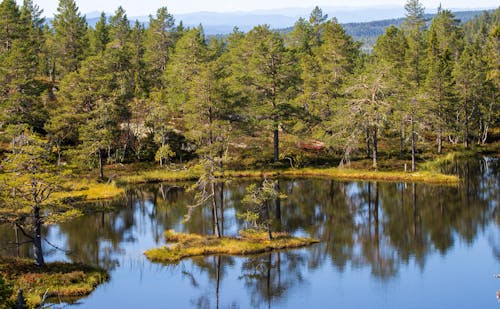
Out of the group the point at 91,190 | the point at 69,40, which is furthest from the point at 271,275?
the point at 69,40

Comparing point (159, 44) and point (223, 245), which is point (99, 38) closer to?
point (159, 44)

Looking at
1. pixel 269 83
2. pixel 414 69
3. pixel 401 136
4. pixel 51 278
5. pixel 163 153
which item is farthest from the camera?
pixel 414 69

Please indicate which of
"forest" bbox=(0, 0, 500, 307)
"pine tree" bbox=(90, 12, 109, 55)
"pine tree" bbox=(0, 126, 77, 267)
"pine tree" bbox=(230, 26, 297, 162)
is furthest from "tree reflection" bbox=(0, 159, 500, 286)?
"pine tree" bbox=(90, 12, 109, 55)

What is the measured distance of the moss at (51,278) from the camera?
113ft

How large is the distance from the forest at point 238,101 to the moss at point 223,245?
1334 centimetres

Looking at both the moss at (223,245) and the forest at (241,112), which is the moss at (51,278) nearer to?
the moss at (223,245)

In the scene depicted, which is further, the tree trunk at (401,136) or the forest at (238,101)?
the tree trunk at (401,136)

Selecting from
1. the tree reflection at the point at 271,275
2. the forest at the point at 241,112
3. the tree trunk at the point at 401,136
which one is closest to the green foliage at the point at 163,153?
the forest at the point at 241,112

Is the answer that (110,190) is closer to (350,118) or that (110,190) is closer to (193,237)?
(193,237)

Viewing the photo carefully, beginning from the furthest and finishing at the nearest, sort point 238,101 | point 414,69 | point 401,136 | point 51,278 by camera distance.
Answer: point 414,69
point 401,136
point 238,101
point 51,278

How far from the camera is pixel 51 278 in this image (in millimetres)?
35969

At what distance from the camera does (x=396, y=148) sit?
86375 mm

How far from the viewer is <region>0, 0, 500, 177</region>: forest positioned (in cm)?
7206

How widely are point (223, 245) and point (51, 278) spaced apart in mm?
12456
